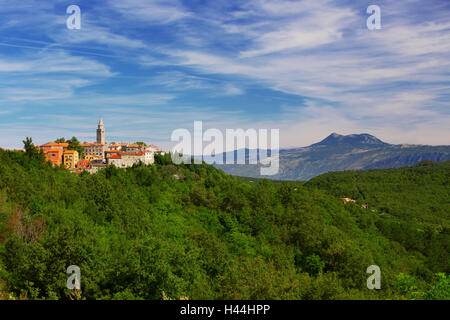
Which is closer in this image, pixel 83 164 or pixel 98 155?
pixel 83 164

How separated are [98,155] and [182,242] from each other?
259ft

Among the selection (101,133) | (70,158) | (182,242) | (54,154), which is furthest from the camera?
(101,133)

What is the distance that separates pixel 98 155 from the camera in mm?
102625

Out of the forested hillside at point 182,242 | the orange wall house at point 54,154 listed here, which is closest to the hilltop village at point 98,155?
the orange wall house at point 54,154

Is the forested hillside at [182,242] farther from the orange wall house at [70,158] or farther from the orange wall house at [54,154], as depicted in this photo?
the orange wall house at [54,154]

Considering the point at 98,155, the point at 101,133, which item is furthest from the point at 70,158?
the point at 101,133

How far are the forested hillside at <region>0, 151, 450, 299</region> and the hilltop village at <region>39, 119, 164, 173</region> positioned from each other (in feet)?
29.1

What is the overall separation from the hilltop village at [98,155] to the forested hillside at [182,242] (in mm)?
8873

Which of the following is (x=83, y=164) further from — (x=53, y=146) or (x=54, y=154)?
(x=53, y=146)

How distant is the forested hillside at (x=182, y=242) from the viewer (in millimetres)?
16281

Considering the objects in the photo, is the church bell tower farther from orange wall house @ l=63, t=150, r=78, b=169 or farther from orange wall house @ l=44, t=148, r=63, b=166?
orange wall house @ l=44, t=148, r=63, b=166

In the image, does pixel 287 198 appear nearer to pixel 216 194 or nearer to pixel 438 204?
pixel 216 194

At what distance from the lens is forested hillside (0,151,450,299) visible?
641 inches
